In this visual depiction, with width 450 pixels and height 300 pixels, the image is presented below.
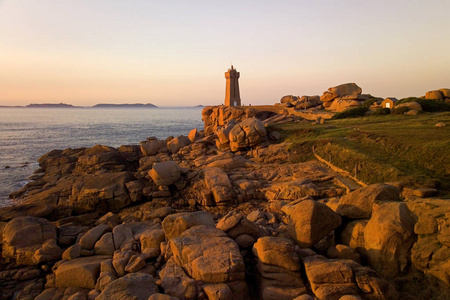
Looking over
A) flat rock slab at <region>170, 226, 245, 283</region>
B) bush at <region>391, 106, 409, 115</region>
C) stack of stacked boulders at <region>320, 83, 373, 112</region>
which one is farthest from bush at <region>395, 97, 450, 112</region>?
flat rock slab at <region>170, 226, 245, 283</region>

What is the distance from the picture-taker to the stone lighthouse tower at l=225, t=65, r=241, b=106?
5319 centimetres

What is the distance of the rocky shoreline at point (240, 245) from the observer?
805 cm

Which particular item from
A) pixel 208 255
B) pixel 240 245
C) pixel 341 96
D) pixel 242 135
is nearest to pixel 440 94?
pixel 341 96

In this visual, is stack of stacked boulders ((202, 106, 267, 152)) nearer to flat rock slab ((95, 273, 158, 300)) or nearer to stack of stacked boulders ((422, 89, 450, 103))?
flat rock slab ((95, 273, 158, 300))

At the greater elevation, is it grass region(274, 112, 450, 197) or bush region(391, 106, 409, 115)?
bush region(391, 106, 409, 115)

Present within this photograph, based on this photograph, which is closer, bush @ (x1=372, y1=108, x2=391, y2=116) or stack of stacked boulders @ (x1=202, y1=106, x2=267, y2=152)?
stack of stacked boulders @ (x1=202, y1=106, x2=267, y2=152)

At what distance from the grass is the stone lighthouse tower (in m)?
27.8

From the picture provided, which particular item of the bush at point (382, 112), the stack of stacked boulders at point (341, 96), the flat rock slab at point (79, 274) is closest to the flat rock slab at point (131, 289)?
the flat rock slab at point (79, 274)

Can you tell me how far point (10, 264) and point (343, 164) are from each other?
17407 mm

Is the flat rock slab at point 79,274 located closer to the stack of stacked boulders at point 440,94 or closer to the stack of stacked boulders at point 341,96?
the stack of stacked boulders at point 341,96

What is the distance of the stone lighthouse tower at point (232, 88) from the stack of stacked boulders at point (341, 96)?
1512 centimetres

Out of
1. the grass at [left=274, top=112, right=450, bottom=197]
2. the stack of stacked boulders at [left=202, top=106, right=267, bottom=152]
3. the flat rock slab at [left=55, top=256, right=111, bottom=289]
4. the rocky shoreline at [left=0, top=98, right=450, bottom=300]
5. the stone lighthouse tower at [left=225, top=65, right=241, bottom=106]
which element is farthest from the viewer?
the stone lighthouse tower at [left=225, top=65, right=241, bottom=106]

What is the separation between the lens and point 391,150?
1803cm

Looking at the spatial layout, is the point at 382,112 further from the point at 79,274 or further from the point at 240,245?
the point at 79,274
